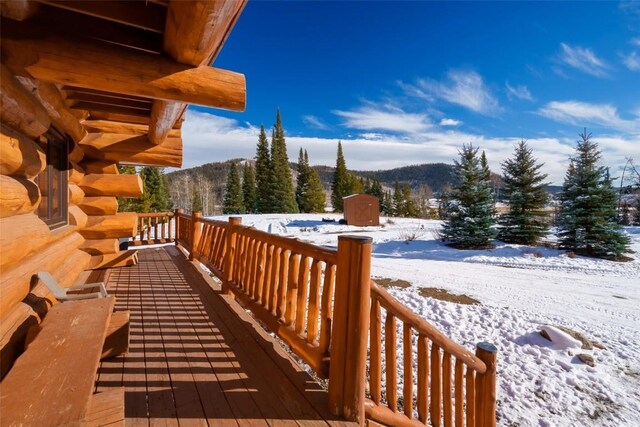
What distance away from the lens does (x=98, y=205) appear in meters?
5.84

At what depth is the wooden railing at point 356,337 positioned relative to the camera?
2.14 meters

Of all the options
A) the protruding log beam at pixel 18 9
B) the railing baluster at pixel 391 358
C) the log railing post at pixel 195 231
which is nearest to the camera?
the protruding log beam at pixel 18 9

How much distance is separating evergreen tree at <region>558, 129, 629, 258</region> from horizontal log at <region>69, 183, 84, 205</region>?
1763cm

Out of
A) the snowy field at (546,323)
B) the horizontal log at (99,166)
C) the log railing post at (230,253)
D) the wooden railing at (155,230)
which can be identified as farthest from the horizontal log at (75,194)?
the snowy field at (546,323)

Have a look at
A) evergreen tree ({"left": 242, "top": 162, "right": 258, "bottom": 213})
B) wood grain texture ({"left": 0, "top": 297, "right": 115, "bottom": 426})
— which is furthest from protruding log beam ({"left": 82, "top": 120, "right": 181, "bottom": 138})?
evergreen tree ({"left": 242, "top": 162, "right": 258, "bottom": 213})

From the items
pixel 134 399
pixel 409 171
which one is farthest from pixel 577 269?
pixel 409 171

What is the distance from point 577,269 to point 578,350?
7.81 m

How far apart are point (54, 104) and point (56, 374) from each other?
261cm

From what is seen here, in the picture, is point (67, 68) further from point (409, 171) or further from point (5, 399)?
point (409, 171)

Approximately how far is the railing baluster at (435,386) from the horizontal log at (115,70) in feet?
8.69

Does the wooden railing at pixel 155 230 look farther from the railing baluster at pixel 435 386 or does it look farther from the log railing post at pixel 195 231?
the railing baluster at pixel 435 386

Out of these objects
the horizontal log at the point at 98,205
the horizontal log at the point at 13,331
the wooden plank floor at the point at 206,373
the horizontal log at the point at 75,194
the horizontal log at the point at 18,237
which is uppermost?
the horizontal log at the point at 75,194

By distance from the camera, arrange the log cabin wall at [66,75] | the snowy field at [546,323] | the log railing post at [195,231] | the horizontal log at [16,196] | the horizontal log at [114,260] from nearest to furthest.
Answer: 1. the log cabin wall at [66,75]
2. the horizontal log at [16,196]
3. the snowy field at [546,323]
4. the horizontal log at [114,260]
5. the log railing post at [195,231]

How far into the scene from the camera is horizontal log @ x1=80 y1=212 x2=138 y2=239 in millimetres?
5844
